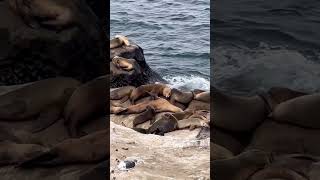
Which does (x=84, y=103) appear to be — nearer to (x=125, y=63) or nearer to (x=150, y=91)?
(x=150, y=91)

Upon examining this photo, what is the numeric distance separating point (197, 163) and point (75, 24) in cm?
200

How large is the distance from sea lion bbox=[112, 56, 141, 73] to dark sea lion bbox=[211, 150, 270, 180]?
902cm

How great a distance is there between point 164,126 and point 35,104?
4340mm

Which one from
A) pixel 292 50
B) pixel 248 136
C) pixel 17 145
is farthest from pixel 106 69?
pixel 292 50

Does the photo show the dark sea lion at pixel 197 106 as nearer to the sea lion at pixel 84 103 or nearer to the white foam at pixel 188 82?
the white foam at pixel 188 82

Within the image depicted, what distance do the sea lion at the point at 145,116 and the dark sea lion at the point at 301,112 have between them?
18.5 feet

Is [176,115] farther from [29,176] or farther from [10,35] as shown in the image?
[29,176]

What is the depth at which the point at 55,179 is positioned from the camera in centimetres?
384

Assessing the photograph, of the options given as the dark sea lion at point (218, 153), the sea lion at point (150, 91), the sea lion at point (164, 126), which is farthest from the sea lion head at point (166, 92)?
the dark sea lion at point (218, 153)

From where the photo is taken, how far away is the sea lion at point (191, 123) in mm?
8402

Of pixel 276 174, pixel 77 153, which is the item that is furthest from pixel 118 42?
pixel 276 174

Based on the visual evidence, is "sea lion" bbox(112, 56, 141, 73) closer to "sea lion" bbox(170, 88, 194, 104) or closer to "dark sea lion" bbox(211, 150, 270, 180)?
"sea lion" bbox(170, 88, 194, 104)

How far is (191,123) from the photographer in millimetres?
8547

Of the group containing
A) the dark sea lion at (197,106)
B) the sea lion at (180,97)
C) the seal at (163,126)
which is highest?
the seal at (163,126)
